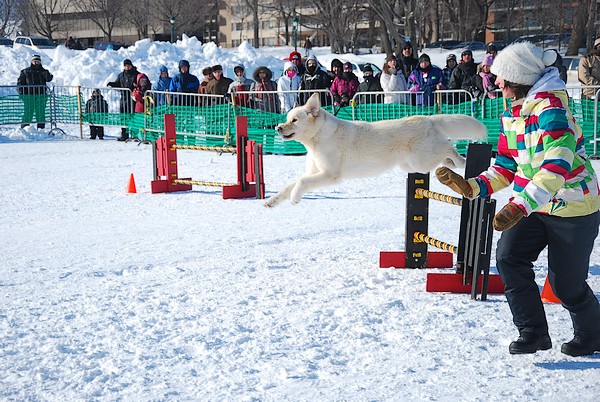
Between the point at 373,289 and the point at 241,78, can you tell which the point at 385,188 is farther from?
the point at 241,78

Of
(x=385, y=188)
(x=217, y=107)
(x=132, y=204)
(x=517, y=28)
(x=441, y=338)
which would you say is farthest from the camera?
(x=517, y=28)

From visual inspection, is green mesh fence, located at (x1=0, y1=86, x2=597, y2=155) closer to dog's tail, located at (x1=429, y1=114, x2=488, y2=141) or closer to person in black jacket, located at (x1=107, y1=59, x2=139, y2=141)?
person in black jacket, located at (x1=107, y1=59, x2=139, y2=141)

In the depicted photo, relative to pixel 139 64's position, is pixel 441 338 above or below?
below

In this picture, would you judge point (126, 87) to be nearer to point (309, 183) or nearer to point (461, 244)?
point (309, 183)

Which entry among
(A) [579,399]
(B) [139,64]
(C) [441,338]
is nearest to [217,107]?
(C) [441,338]

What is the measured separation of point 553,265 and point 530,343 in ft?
1.52

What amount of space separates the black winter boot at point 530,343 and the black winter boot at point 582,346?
0.42 feet

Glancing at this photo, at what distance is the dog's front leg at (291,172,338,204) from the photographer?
615cm

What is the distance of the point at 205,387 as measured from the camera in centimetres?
367

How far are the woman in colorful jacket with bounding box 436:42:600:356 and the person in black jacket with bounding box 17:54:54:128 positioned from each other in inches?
660

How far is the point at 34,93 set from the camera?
1856 cm

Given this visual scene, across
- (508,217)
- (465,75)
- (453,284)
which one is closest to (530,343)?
(508,217)

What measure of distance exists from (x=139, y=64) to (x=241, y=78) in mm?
14851

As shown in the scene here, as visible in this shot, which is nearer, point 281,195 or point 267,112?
point 281,195
